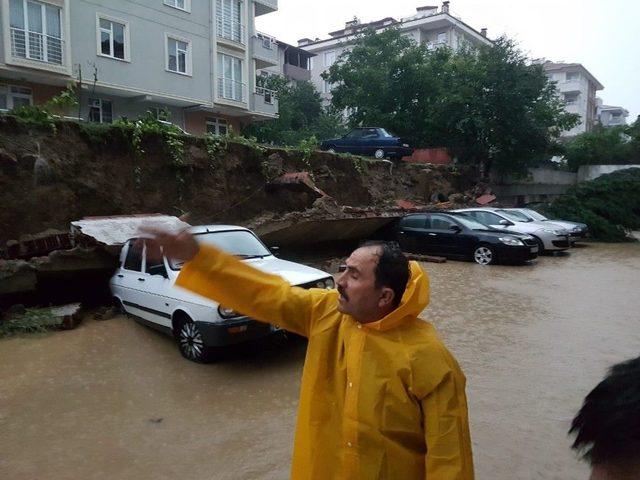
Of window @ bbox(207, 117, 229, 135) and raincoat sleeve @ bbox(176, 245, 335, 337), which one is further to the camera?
window @ bbox(207, 117, 229, 135)

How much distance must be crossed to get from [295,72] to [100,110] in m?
27.0

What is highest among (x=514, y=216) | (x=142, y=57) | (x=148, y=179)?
Answer: (x=142, y=57)

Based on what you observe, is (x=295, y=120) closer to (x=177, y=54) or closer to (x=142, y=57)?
(x=177, y=54)

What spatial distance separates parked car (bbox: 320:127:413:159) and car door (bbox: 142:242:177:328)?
15.3 m

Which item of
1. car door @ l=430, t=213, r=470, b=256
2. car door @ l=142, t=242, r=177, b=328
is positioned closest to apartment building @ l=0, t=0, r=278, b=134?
car door @ l=142, t=242, r=177, b=328

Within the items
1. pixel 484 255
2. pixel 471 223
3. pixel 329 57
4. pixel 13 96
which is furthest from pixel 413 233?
pixel 329 57

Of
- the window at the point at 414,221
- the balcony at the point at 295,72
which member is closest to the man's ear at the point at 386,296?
the window at the point at 414,221

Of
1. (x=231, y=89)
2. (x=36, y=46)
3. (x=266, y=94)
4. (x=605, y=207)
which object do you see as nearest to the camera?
(x=36, y=46)

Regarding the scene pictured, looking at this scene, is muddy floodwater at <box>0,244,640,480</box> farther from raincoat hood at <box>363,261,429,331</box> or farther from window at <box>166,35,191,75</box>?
window at <box>166,35,191,75</box>

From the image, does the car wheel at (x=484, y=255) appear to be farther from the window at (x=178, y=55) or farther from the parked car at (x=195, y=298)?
the window at (x=178, y=55)

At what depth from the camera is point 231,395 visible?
526cm

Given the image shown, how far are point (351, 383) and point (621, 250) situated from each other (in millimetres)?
18533

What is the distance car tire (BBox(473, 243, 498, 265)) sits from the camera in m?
13.6

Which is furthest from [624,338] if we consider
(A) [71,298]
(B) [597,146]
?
(B) [597,146]
